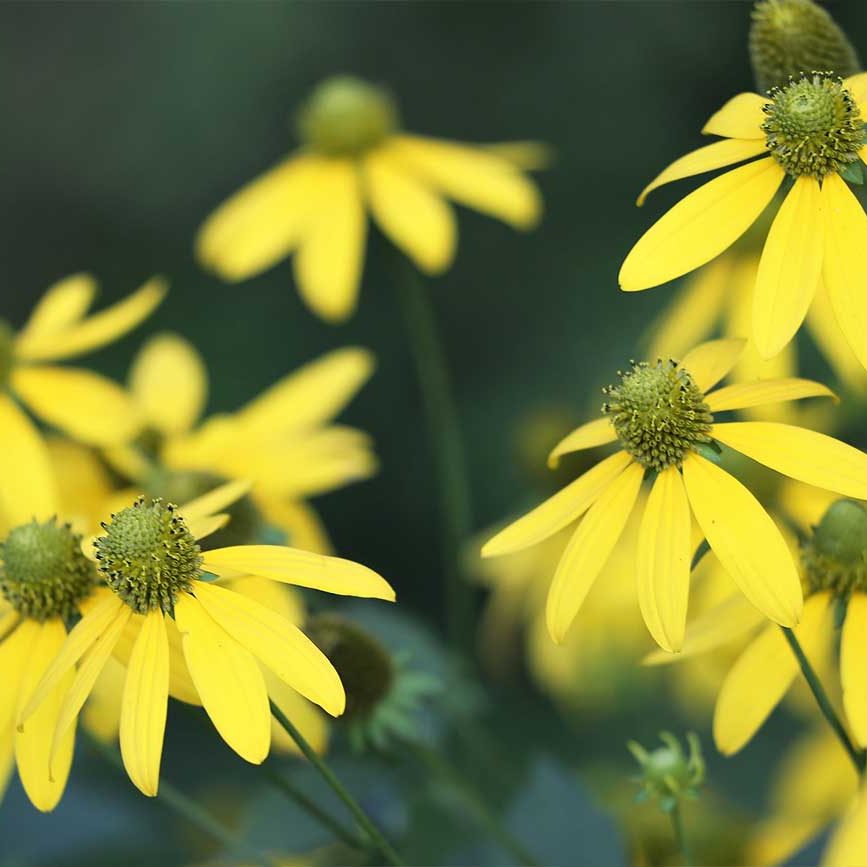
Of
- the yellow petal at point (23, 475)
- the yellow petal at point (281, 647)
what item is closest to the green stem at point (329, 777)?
the yellow petal at point (281, 647)

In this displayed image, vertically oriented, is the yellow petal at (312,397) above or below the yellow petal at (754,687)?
above

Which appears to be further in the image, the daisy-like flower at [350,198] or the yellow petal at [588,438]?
the daisy-like flower at [350,198]

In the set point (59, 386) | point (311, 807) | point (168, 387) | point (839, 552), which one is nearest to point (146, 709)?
point (311, 807)

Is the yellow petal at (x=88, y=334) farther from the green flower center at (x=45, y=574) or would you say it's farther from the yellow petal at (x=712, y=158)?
the yellow petal at (x=712, y=158)

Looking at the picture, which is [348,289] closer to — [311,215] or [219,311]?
[311,215]

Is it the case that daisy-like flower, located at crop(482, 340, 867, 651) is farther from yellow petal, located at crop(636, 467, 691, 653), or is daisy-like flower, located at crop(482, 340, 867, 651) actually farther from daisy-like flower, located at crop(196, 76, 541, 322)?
daisy-like flower, located at crop(196, 76, 541, 322)

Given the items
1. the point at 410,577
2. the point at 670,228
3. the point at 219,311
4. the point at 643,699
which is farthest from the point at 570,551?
the point at 219,311
